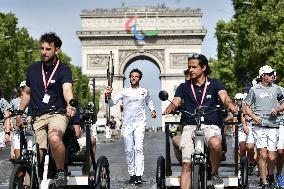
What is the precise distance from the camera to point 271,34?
149 ft

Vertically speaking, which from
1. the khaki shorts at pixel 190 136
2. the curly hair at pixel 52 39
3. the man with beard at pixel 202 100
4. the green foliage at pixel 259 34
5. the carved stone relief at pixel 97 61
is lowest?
the khaki shorts at pixel 190 136

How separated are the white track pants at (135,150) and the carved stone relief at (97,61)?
8538 cm

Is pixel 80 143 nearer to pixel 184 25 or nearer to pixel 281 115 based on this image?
pixel 281 115

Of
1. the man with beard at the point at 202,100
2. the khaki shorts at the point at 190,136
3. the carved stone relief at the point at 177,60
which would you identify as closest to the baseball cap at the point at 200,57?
the man with beard at the point at 202,100

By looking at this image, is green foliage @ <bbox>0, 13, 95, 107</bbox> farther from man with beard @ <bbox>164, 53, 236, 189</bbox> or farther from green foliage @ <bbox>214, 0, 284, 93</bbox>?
man with beard @ <bbox>164, 53, 236, 189</bbox>

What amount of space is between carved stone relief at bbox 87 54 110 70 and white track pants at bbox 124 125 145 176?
8538 cm

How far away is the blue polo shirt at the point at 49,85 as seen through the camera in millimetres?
9695

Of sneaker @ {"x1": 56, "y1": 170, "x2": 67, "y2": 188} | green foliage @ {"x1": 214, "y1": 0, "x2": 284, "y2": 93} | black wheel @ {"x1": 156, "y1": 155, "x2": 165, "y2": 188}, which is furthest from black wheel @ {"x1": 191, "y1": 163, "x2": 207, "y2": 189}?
green foliage @ {"x1": 214, "y1": 0, "x2": 284, "y2": 93}

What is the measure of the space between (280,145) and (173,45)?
90.9m

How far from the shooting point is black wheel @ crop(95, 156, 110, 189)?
1002 cm

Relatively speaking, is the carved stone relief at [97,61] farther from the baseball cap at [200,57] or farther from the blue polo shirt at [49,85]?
the blue polo shirt at [49,85]

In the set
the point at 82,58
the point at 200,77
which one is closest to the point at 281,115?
the point at 200,77

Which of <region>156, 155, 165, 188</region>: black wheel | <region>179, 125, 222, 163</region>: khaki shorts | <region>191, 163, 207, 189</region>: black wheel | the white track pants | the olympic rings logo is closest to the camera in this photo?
<region>191, 163, 207, 189</region>: black wheel

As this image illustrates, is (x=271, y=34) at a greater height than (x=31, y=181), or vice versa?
(x=271, y=34)
